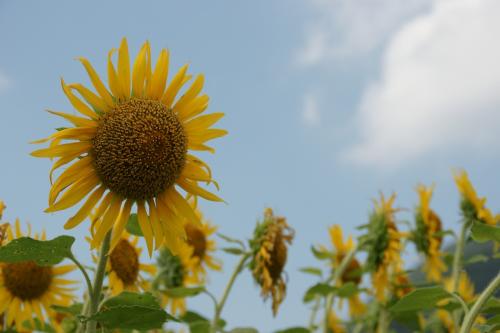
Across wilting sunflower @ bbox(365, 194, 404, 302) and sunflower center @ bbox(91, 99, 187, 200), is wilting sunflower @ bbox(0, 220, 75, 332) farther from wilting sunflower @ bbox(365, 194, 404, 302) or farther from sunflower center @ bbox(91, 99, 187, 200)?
wilting sunflower @ bbox(365, 194, 404, 302)

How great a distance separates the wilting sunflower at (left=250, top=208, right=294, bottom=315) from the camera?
4031 millimetres

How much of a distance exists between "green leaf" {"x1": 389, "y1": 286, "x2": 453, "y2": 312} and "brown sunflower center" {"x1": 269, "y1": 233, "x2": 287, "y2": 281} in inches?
59.4

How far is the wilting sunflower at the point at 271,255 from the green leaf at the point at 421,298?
145 centimetres

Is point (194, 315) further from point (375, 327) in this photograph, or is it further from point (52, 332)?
point (375, 327)

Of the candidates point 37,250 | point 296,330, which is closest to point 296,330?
point 296,330

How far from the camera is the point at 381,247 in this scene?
15.5 ft

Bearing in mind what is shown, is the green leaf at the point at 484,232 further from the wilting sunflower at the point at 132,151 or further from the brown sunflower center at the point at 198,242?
the brown sunflower center at the point at 198,242

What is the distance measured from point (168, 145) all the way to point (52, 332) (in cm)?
138

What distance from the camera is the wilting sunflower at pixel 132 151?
2.36 meters

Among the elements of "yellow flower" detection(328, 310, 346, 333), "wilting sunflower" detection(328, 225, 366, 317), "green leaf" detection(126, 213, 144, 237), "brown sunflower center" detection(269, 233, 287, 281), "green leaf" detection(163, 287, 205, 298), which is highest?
"wilting sunflower" detection(328, 225, 366, 317)

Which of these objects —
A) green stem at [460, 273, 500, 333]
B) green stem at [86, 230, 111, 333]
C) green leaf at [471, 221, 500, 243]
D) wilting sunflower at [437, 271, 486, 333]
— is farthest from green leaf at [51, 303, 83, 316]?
wilting sunflower at [437, 271, 486, 333]

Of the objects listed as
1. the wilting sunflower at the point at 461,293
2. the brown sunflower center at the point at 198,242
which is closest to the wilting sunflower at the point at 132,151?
the brown sunflower center at the point at 198,242

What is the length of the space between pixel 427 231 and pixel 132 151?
3586mm

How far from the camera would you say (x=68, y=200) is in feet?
7.77
